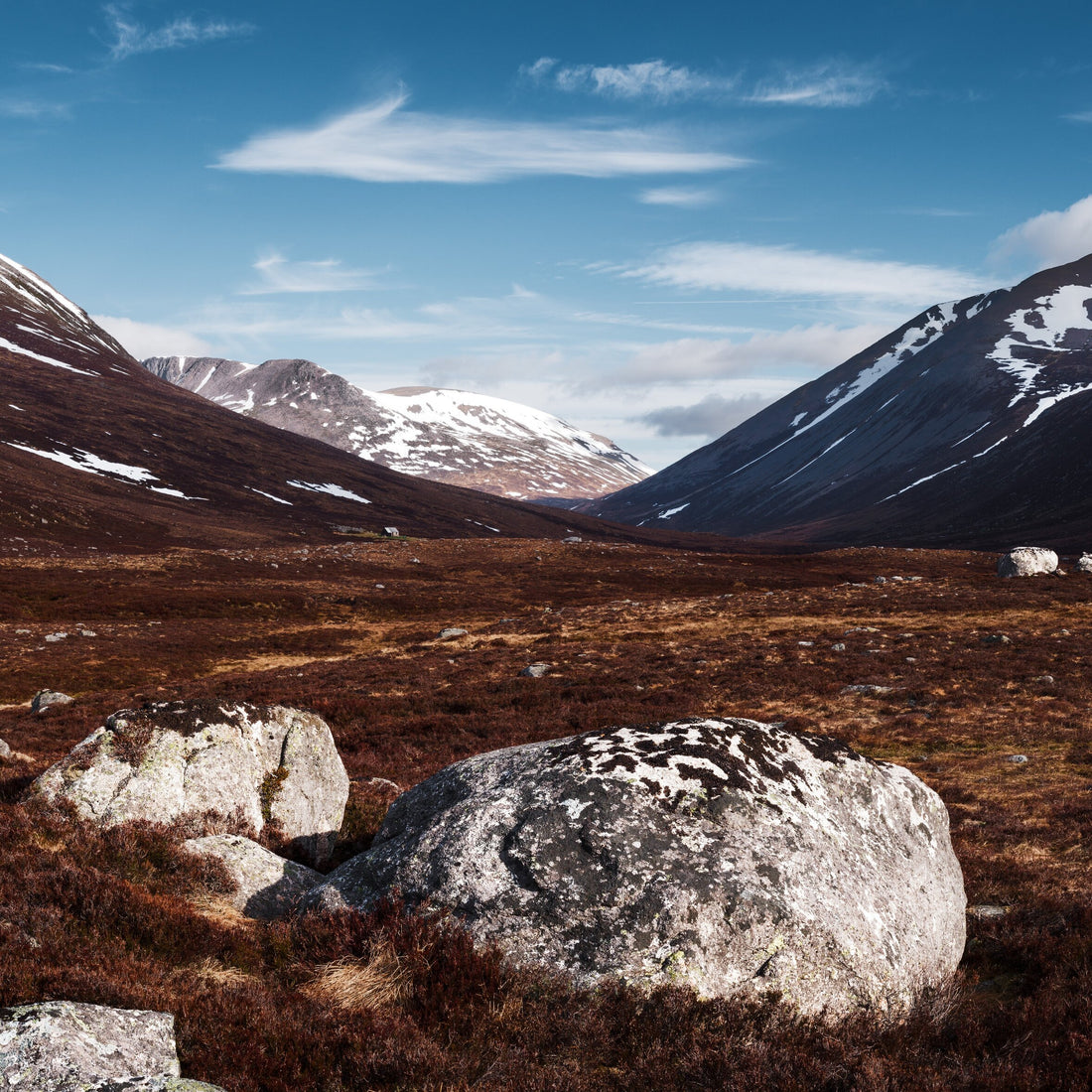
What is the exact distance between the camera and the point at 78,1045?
5.15 m

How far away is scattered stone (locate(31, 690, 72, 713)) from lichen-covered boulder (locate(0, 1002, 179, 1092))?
2920cm

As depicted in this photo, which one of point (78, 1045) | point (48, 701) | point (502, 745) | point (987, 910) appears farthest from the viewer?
point (48, 701)

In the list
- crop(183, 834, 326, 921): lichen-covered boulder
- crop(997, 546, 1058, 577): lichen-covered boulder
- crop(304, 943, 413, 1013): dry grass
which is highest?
crop(997, 546, 1058, 577): lichen-covered boulder

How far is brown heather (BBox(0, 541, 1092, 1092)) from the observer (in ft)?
20.3

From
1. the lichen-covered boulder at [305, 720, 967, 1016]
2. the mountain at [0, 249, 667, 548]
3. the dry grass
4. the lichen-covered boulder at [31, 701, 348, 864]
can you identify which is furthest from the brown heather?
the mountain at [0, 249, 667, 548]

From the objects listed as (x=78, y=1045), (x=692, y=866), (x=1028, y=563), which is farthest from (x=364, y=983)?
(x=1028, y=563)

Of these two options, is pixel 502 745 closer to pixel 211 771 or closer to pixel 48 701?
pixel 211 771

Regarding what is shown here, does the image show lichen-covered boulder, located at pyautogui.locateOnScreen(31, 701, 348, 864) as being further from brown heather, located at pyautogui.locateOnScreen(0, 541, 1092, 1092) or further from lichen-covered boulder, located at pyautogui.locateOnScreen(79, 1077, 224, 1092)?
lichen-covered boulder, located at pyautogui.locateOnScreen(79, 1077, 224, 1092)

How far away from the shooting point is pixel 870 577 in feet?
275

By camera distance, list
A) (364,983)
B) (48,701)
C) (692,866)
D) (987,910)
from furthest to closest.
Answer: (48,701)
(987,910)
(692,866)
(364,983)

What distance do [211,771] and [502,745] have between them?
12286 mm

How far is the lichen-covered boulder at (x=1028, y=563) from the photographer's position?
240 ft

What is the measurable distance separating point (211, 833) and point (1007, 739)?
2324 centimetres

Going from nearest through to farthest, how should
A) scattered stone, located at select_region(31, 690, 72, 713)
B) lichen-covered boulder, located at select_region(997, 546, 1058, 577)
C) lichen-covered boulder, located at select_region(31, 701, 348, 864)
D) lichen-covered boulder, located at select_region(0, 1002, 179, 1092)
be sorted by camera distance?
lichen-covered boulder, located at select_region(0, 1002, 179, 1092) < lichen-covered boulder, located at select_region(31, 701, 348, 864) < scattered stone, located at select_region(31, 690, 72, 713) < lichen-covered boulder, located at select_region(997, 546, 1058, 577)
